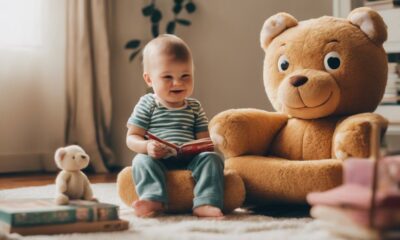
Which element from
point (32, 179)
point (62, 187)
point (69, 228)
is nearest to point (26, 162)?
point (32, 179)

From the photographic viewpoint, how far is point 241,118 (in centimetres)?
179

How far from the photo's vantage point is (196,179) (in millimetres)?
1646

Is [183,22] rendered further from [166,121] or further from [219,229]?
[219,229]

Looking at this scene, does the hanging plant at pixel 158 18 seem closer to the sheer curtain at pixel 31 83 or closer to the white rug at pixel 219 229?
the sheer curtain at pixel 31 83

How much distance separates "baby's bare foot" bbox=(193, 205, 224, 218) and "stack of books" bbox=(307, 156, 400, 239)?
480mm

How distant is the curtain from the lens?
3162mm

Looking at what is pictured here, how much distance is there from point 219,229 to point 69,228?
31 cm

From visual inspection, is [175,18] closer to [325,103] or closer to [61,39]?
[61,39]

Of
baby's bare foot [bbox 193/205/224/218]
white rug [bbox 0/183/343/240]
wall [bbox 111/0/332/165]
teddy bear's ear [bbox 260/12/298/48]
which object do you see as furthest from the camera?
wall [bbox 111/0/332/165]

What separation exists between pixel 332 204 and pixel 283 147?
0.76m

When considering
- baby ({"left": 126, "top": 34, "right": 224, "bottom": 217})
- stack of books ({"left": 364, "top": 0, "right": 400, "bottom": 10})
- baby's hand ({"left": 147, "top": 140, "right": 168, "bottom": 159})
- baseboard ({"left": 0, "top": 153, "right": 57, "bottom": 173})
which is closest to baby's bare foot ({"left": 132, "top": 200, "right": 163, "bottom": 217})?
baby ({"left": 126, "top": 34, "right": 224, "bottom": 217})

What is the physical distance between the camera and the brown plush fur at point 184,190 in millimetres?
1635

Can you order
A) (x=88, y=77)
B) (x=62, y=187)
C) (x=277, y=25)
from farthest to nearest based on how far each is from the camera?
(x=88, y=77)
(x=277, y=25)
(x=62, y=187)

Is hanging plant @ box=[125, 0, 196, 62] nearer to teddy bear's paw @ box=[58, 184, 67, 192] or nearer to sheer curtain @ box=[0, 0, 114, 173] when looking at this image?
sheer curtain @ box=[0, 0, 114, 173]
